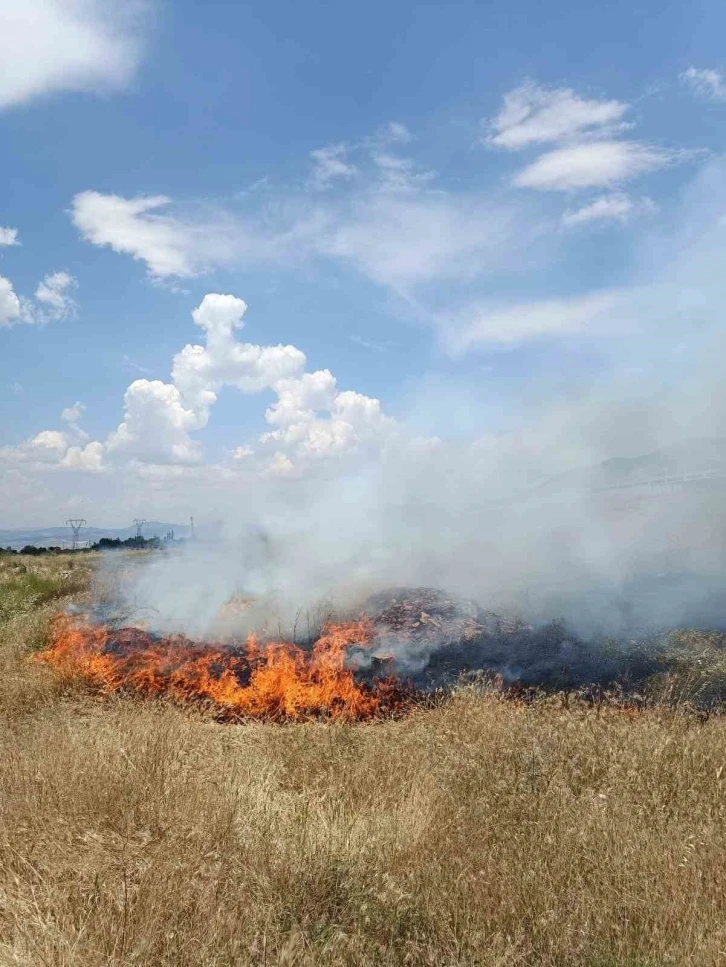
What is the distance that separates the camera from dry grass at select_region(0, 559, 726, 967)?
150 inches

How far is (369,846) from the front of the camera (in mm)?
4984

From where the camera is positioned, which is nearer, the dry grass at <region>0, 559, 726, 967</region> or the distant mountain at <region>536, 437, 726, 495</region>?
the dry grass at <region>0, 559, 726, 967</region>

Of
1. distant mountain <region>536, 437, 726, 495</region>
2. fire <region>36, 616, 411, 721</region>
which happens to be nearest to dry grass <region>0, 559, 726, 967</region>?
fire <region>36, 616, 411, 721</region>

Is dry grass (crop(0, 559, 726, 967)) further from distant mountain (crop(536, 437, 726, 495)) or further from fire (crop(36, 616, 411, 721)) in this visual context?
distant mountain (crop(536, 437, 726, 495))

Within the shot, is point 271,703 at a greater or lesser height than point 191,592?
lesser

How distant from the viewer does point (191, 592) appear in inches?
664

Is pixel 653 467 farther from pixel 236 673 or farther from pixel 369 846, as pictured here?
pixel 369 846

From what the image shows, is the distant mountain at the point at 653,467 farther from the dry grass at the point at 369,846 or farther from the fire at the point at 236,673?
the dry grass at the point at 369,846

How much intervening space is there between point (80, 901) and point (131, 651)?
334 inches

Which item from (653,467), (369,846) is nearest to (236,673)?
A: (369,846)

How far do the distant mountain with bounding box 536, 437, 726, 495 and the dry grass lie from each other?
19856 mm

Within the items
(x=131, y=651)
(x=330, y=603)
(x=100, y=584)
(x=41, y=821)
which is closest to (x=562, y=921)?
(x=41, y=821)

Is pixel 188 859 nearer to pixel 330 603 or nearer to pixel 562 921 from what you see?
pixel 562 921

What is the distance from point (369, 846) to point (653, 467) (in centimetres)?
2840
